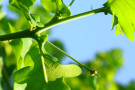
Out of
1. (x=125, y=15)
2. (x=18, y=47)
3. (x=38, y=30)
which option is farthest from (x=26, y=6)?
(x=125, y=15)

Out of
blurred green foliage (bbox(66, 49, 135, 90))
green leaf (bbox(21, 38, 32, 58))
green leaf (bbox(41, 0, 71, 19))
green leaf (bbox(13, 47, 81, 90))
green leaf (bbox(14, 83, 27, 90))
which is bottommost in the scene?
blurred green foliage (bbox(66, 49, 135, 90))

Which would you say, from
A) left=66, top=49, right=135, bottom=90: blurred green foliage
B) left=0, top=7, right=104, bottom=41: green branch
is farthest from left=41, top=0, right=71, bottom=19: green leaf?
left=66, top=49, right=135, bottom=90: blurred green foliage

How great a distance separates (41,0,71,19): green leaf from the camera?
3.88 ft

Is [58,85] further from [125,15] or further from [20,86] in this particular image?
[125,15]

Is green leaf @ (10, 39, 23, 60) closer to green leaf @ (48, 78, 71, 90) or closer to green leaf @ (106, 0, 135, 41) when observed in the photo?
green leaf @ (48, 78, 71, 90)

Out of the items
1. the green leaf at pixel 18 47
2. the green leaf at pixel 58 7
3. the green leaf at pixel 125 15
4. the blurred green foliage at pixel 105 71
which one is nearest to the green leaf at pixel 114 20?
the green leaf at pixel 125 15

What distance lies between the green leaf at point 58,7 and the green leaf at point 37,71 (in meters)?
0.22

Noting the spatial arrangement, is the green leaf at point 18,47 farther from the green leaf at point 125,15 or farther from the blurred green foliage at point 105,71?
the blurred green foliage at point 105,71

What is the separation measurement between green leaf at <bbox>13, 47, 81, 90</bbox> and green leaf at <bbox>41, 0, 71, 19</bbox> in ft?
0.72

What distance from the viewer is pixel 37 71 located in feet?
4.21

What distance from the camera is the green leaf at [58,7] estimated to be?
1.18 m

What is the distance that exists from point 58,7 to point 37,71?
0.35m

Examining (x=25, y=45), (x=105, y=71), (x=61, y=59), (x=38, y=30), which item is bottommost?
(x=105, y=71)

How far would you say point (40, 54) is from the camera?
4.17 ft
